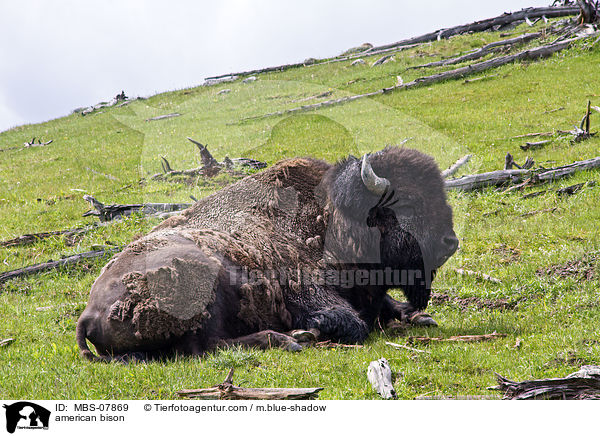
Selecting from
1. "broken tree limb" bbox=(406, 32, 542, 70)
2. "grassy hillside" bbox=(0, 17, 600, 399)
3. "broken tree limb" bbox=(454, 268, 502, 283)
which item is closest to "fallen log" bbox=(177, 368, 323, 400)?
"grassy hillside" bbox=(0, 17, 600, 399)

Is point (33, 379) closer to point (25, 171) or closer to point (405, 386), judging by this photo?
point (405, 386)

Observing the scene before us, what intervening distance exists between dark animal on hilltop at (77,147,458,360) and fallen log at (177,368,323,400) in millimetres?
1312

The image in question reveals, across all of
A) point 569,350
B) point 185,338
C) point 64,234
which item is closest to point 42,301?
point 64,234

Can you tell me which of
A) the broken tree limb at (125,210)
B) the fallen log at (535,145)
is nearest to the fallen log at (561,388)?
the broken tree limb at (125,210)

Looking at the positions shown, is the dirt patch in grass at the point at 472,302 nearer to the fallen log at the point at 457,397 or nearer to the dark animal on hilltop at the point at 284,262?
the dark animal on hilltop at the point at 284,262

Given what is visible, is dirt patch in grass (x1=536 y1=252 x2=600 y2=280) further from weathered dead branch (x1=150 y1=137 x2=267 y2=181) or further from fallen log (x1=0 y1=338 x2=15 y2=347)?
weathered dead branch (x1=150 y1=137 x2=267 y2=181)

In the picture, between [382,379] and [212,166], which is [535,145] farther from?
[382,379]

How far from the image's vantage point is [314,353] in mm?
5797

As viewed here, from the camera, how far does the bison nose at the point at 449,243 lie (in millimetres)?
6488

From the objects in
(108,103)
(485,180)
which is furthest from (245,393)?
(108,103)

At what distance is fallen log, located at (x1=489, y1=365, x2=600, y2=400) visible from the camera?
419 cm

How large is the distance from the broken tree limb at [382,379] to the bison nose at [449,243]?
200cm

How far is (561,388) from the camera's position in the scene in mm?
4230
